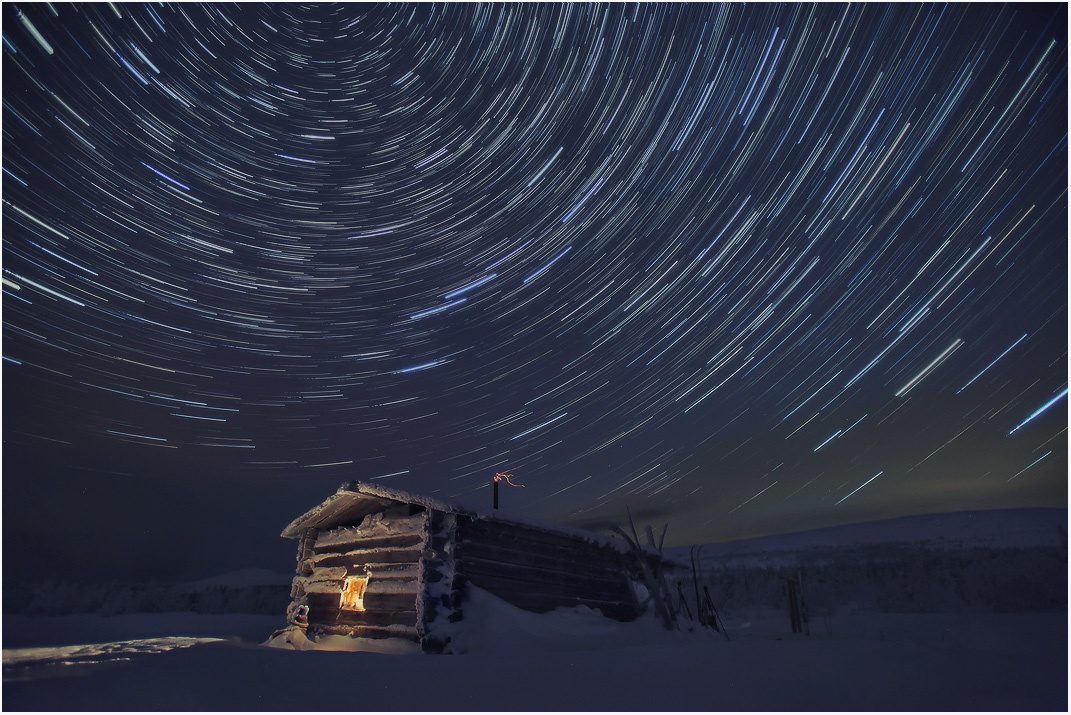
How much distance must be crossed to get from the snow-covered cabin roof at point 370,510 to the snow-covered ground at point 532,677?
190cm

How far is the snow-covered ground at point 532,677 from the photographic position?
191 inches

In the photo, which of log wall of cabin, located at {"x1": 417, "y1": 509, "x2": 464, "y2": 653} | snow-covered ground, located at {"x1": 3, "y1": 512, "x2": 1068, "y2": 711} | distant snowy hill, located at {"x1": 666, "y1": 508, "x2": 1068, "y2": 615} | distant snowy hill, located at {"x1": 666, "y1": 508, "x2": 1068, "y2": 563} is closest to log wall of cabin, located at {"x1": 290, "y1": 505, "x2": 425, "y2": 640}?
log wall of cabin, located at {"x1": 417, "y1": 509, "x2": 464, "y2": 653}

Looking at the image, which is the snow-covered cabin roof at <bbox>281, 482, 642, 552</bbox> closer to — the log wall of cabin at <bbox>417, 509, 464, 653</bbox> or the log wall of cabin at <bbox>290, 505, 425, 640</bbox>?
the log wall of cabin at <bbox>290, 505, 425, 640</bbox>

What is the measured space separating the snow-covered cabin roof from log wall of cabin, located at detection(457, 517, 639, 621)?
9.3 inches

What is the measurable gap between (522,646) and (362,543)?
183 inches

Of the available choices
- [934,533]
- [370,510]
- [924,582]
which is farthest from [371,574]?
[934,533]

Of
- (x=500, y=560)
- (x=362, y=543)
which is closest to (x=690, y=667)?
(x=500, y=560)

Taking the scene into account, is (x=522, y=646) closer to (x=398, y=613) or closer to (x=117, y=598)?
(x=398, y=613)

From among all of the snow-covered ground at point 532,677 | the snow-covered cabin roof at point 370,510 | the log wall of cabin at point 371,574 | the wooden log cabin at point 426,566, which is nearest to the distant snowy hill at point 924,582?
the wooden log cabin at point 426,566

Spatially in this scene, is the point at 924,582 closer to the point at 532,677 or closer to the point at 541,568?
the point at 541,568

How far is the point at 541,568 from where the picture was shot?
37.9ft

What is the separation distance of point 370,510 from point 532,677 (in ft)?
22.9

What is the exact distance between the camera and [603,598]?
12.7 metres

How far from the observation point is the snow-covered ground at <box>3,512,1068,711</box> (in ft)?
16.0
